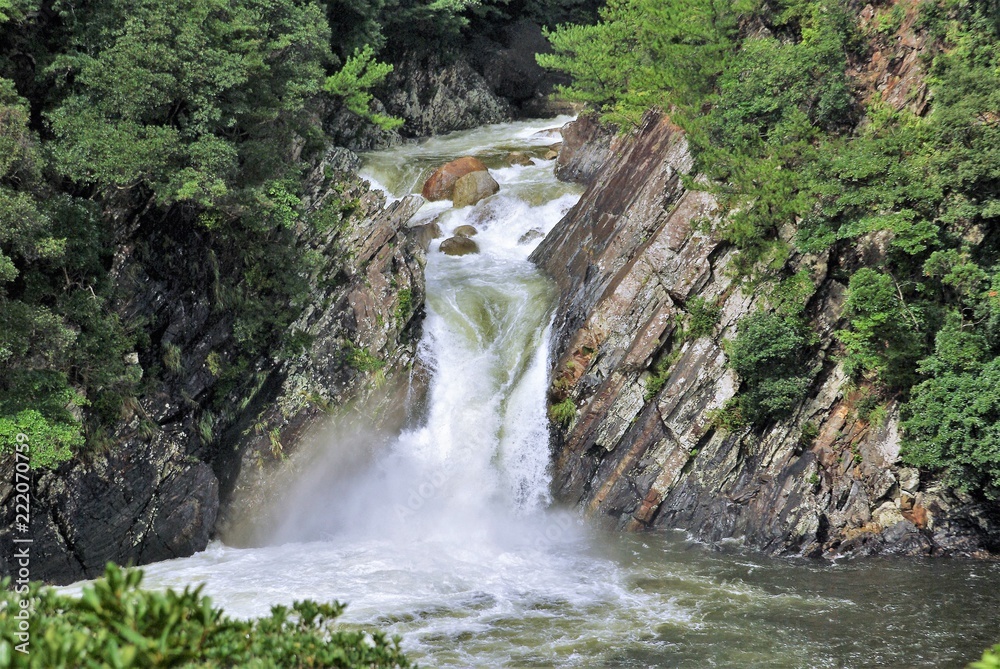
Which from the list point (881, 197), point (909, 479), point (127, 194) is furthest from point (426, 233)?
point (909, 479)

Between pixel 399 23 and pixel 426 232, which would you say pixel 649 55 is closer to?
pixel 426 232

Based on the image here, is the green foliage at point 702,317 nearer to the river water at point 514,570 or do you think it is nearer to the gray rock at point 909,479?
the river water at point 514,570

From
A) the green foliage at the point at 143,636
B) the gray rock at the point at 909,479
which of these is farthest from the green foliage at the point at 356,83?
the green foliage at the point at 143,636

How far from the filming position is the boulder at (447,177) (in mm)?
33906

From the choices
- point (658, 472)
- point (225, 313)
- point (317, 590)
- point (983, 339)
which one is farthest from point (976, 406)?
point (225, 313)

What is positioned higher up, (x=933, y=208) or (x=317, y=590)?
(x=933, y=208)

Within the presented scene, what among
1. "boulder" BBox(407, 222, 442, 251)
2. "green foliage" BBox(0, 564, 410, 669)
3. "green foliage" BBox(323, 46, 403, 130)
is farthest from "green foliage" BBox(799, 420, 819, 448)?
"green foliage" BBox(323, 46, 403, 130)

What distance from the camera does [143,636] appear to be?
6242mm

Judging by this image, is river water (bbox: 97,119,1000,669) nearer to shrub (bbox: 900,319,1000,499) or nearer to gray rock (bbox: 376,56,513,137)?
shrub (bbox: 900,319,1000,499)

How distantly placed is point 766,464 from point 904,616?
18.3 ft

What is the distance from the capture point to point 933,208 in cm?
1850

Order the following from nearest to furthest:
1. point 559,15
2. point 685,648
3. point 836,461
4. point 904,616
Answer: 1. point 685,648
2. point 904,616
3. point 836,461
4. point 559,15

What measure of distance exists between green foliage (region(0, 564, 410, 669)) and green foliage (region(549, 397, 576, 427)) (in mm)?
15888

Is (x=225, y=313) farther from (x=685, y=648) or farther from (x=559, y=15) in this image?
(x=559, y=15)
